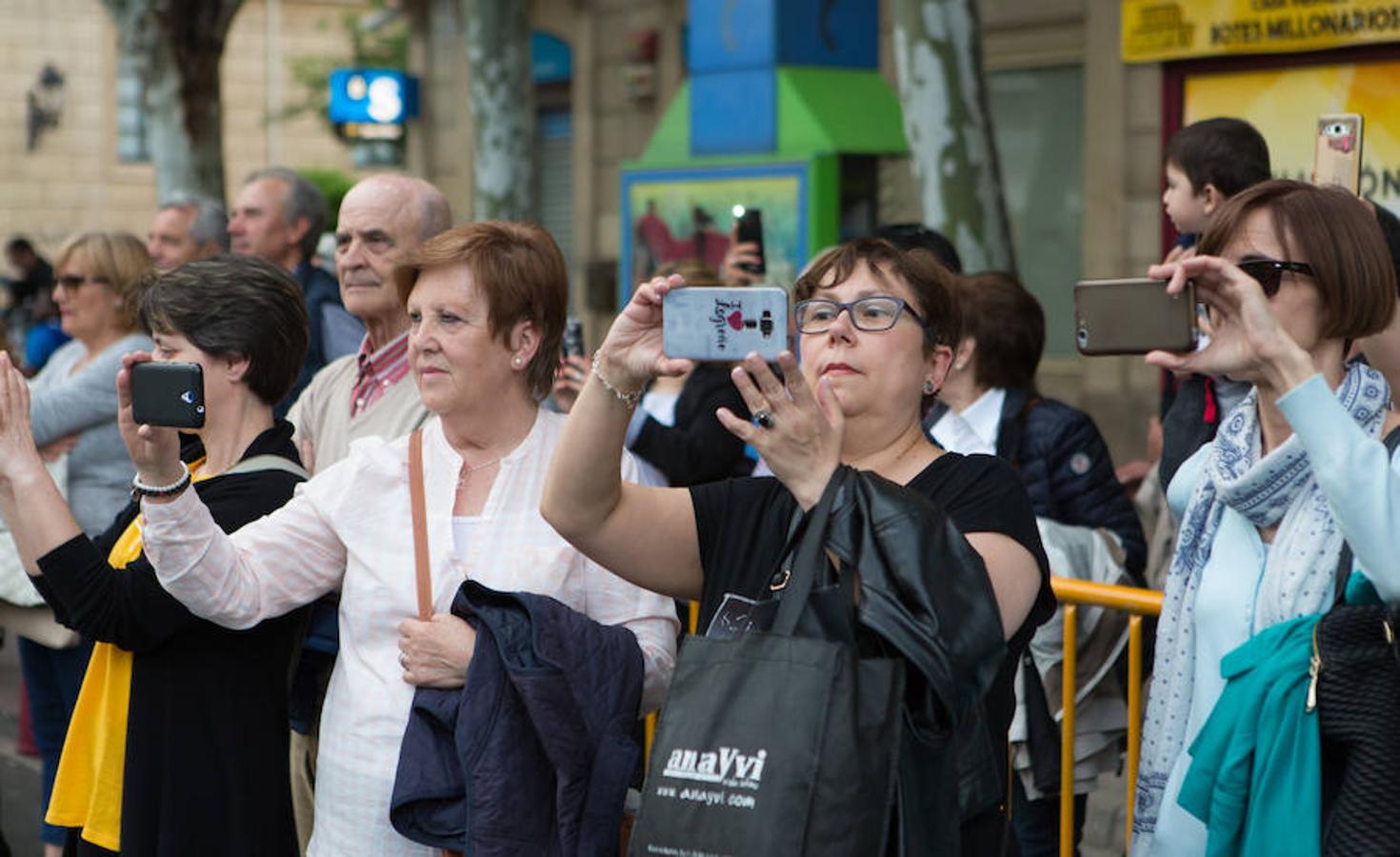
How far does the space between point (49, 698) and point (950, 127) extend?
4.32 meters

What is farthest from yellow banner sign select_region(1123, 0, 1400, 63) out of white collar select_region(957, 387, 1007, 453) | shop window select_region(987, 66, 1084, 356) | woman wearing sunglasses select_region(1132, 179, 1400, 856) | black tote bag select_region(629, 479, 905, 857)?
black tote bag select_region(629, 479, 905, 857)

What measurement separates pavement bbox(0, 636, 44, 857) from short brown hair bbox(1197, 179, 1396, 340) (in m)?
4.95

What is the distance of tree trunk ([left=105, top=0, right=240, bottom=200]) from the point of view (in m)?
14.9

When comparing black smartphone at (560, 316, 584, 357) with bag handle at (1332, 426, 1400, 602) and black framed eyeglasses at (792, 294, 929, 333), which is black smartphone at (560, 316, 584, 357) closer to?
black framed eyeglasses at (792, 294, 929, 333)

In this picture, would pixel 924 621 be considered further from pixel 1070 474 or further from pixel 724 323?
pixel 1070 474

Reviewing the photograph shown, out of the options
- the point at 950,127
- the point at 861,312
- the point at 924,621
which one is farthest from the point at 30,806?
the point at 924,621

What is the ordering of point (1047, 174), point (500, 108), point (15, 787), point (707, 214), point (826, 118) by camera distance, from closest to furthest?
point (15, 787) < point (826, 118) < point (707, 214) < point (500, 108) < point (1047, 174)

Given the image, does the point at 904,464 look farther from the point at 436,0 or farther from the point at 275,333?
the point at 436,0

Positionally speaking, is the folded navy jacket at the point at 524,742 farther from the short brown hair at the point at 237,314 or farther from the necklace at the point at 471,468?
the short brown hair at the point at 237,314

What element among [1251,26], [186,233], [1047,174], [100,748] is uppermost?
[1251,26]

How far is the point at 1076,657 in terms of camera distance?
4.60 meters

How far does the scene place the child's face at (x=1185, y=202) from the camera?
202 inches

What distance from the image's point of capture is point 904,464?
326 centimetres

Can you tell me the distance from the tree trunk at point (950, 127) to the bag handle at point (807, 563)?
5.32 meters
